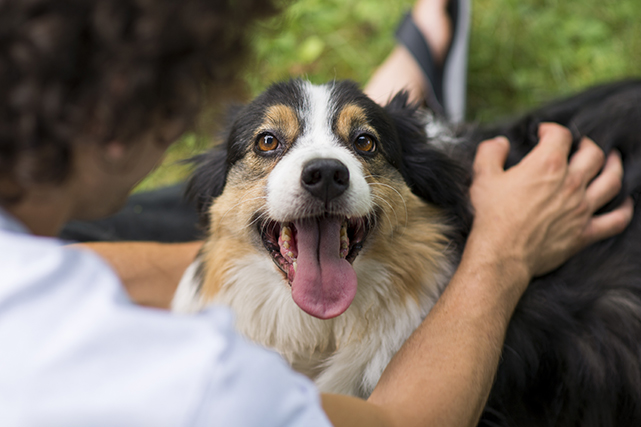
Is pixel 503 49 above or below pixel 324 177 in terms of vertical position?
below

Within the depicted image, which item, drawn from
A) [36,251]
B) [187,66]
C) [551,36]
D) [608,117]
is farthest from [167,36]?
[551,36]

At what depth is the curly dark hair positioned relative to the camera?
3.24 feet

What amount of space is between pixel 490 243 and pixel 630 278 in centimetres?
63

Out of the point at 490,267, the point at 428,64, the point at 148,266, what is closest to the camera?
the point at 490,267

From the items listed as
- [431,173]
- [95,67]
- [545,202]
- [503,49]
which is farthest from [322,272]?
Result: [503,49]

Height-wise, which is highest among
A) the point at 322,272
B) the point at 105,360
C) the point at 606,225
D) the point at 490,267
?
the point at 105,360

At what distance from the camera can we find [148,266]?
8.71 ft

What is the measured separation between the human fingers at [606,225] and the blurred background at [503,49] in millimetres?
1990

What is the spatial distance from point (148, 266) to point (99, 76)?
1.71m

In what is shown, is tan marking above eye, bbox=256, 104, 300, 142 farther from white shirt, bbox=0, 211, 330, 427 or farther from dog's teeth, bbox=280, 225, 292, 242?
white shirt, bbox=0, 211, 330, 427

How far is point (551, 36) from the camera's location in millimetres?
4375

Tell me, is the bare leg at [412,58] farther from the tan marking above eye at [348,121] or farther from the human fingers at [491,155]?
the tan marking above eye at [348,121]

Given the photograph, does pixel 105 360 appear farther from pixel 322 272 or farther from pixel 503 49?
pixel 503 49

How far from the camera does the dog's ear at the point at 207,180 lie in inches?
91.4
